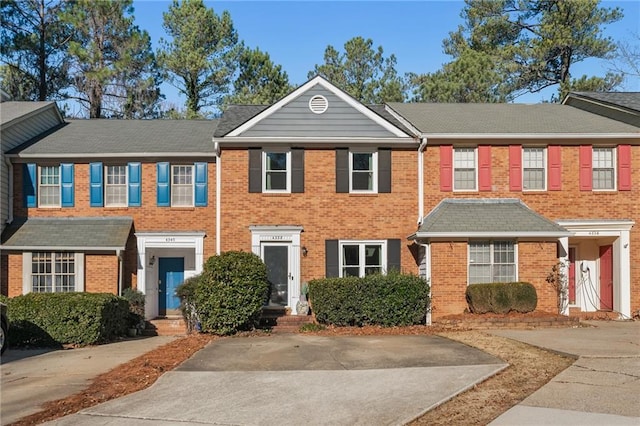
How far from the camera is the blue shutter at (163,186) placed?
68.9 feet

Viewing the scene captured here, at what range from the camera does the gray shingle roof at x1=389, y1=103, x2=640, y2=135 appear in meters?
20.8

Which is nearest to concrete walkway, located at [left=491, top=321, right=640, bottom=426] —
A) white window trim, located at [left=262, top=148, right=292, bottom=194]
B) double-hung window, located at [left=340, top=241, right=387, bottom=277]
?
double-hung window, located at [left=340, top=241, right=387, bottom=277]

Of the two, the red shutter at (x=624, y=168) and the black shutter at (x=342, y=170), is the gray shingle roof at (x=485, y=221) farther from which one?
the red shutter at (x=624, y=168)

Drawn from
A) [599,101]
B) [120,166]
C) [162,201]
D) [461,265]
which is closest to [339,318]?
[461,265]

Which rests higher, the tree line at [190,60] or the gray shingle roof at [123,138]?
the tree line at [190,60]

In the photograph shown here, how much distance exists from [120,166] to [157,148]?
1.30 metres

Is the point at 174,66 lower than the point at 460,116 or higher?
higher

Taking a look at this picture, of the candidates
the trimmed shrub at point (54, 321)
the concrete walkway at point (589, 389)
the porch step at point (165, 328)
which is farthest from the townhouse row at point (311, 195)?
the concrete walkway at point (589, 389)

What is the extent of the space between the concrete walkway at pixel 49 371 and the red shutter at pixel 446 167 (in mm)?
9423

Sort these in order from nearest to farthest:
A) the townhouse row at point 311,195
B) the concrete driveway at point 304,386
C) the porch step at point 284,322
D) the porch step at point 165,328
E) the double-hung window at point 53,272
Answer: the concrete driveway at point 304,386 < the porch step at point 284,322 < the porch step at point 165,328 < the double-hung window at point 53,272 < the townhouse row at point 311,195

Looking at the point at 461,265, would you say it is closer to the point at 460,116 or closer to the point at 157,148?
the point at 460,116

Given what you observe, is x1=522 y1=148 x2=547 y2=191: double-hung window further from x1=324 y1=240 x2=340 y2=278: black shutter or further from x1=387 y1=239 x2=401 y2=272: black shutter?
x1=324 y1=240 x2=340 y2=278: black shutter

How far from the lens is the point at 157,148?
21.2m

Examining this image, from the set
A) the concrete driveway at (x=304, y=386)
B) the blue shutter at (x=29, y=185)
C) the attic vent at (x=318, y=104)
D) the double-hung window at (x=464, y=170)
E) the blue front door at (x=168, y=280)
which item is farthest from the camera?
the blue front door at (x=168, y=280)
